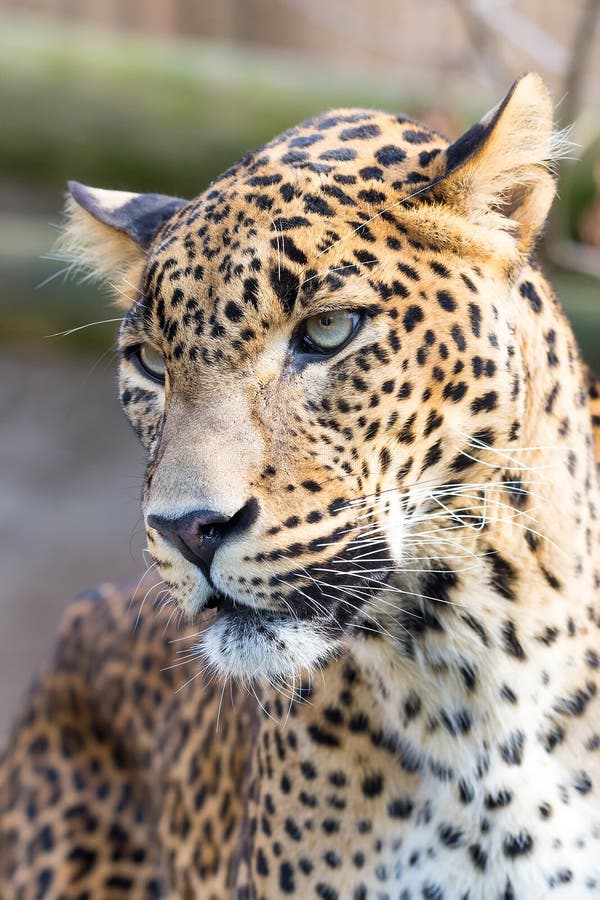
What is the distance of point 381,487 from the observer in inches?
124

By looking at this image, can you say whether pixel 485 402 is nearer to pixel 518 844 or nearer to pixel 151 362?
pixel 151 362

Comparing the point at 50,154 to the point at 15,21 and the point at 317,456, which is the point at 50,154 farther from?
the point at 317,456

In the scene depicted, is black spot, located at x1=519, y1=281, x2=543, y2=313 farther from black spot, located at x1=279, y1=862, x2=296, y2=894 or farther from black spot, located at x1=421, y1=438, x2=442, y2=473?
black spot, located at x1=279, y1=862, x2=296, y2=894

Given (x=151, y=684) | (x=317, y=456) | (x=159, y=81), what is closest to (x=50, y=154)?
(x=159, y=81)

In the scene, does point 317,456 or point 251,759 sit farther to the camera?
point 251,759

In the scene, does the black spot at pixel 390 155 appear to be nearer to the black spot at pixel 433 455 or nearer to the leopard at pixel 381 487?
the leopard at pixel 381 487

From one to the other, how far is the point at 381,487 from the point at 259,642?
1.53ft

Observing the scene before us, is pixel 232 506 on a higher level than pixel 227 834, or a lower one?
higher

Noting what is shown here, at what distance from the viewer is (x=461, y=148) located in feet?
10.4

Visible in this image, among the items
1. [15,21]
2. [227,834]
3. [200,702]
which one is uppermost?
[15,21]

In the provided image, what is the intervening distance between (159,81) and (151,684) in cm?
721

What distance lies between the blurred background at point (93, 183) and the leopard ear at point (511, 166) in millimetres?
5843

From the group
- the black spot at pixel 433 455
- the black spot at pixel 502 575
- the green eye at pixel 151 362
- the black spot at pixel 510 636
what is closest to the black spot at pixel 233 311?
the green eye at pixel 151 362

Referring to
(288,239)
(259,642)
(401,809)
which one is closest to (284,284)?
(288,239)
